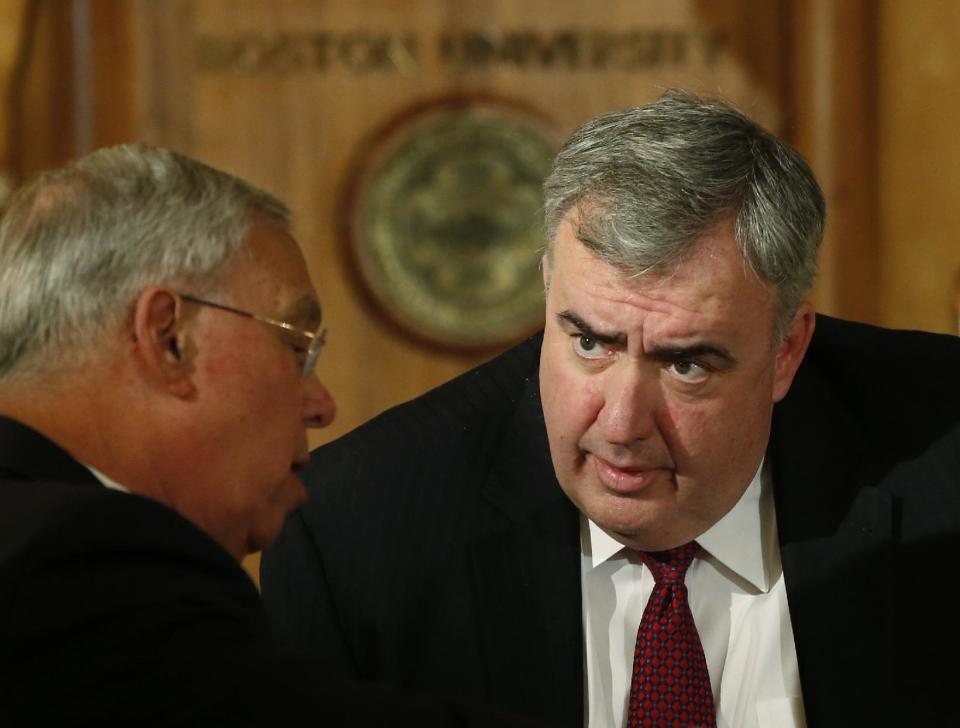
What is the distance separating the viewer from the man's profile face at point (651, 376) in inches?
74.0

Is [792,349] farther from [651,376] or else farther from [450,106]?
[450,106]

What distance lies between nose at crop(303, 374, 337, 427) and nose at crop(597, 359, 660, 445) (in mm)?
396

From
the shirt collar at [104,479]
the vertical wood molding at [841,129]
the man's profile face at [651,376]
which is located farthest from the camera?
the vertical wood molding at [841,129]

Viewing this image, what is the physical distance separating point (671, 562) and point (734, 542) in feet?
0.34

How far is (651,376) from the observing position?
1.91 meters

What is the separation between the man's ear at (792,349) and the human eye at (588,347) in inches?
10.9

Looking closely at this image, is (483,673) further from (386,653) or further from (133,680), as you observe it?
(133,680)

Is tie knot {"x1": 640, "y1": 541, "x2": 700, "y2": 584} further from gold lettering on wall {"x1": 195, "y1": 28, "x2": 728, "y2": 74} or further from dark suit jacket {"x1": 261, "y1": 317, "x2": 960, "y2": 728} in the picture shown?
gold lettering on wall {"x1": 195, "y1": 28, "x2": 728, "y2": 74}

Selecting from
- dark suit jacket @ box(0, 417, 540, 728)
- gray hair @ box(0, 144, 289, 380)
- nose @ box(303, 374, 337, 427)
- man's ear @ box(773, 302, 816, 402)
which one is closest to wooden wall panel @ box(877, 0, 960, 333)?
man's ear @ box(773, 302, 816, 402)

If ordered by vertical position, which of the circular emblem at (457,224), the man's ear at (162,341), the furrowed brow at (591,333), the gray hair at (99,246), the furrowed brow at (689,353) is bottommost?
the circular emblem at (457,224)

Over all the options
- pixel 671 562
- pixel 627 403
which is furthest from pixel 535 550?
pixel 627 403

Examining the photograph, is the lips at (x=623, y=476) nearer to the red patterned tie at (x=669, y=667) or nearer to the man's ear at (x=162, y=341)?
the red patterned tie at (x=669, y=667)

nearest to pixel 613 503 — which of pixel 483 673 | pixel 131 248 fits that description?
pixel 483 673

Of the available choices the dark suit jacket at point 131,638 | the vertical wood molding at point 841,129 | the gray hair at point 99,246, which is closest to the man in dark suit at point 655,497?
the gray hair at point 99,246
